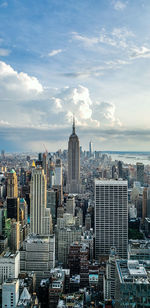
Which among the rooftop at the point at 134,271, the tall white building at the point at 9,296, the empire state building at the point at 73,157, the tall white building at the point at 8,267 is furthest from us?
the empire state building at the point at 73,157

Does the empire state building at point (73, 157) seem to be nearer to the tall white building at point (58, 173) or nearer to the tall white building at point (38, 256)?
the tall white building at point (58, 173)

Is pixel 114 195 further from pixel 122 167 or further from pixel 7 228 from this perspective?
pixel 122 167

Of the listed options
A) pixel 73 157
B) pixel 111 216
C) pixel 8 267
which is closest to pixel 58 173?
pixel 73 157

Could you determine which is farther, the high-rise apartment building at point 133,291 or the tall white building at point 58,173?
the tall white building at point 58,173

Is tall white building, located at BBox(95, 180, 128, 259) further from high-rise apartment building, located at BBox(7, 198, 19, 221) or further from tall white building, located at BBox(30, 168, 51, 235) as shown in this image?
high-rise apartment building, located at BBox(7, 198, 19, 221)

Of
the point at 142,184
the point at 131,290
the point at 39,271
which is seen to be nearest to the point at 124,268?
the point at 131,290

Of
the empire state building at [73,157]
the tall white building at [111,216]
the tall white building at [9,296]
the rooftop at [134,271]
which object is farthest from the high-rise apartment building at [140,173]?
the rooftop at [134,271]

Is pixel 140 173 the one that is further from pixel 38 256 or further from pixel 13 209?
pixel 38 256
